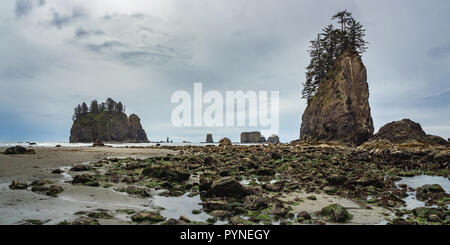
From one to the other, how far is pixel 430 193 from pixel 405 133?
101 feet

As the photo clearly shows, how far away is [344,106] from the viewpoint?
43.3 meters

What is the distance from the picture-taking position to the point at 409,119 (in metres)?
35.8

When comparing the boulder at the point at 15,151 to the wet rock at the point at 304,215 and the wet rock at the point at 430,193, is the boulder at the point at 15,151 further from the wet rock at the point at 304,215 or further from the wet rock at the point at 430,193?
the wet rock at the point at 430,193

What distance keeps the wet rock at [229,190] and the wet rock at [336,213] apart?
2.56 metres

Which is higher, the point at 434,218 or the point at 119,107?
the point at 119,107

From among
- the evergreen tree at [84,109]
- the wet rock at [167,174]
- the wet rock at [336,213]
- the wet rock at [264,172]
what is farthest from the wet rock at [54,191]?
the evergreen tree at [84,109]

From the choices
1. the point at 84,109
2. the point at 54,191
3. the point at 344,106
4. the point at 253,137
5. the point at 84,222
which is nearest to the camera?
the point at 84,222

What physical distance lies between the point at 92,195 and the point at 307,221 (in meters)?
6.88

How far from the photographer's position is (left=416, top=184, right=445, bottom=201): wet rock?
8789 millimetres

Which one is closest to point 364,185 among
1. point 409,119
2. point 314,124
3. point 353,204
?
point 353,204

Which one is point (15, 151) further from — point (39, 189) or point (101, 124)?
point (101, 124)

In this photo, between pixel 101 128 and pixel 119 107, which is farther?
pixel 119 107

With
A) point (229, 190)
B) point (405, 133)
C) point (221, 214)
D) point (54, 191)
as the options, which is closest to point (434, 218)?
point (221, 214)
